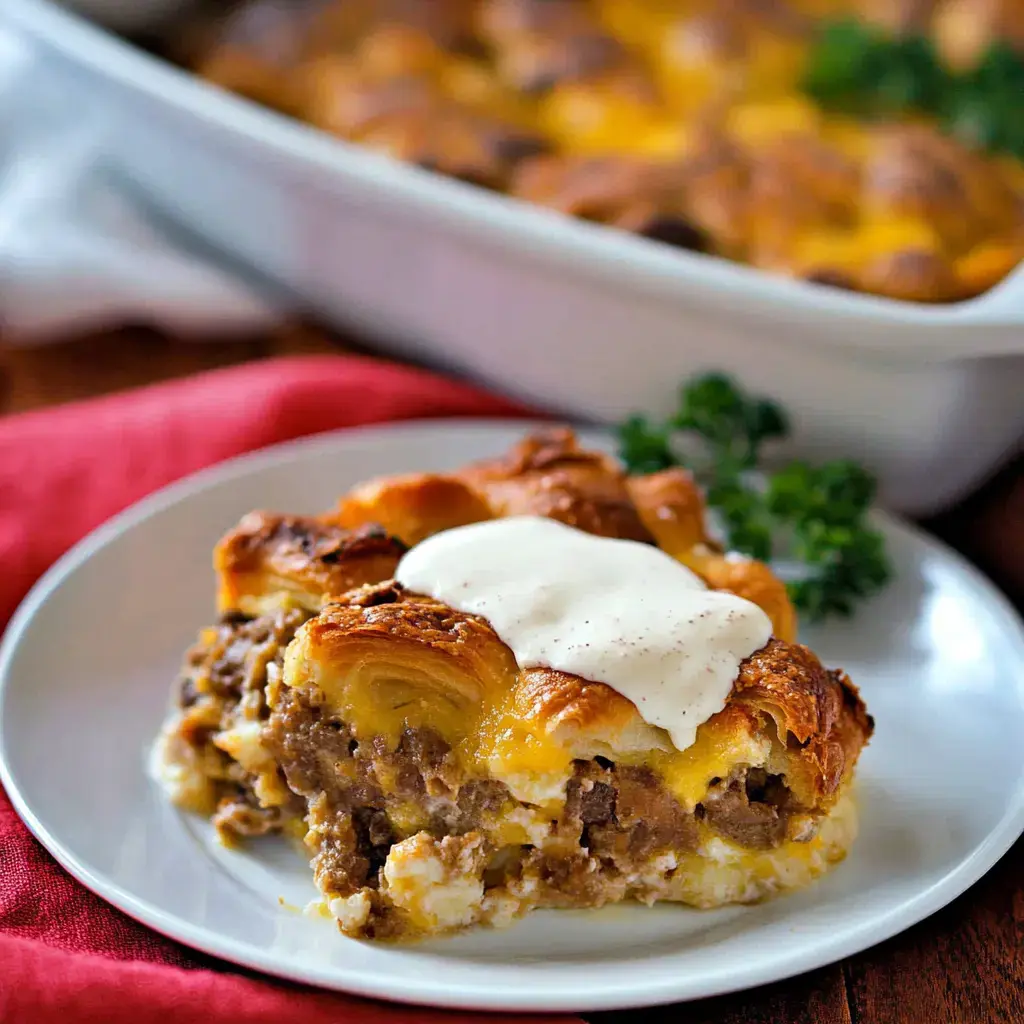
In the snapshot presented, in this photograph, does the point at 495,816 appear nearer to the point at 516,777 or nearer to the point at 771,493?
the point at 516,777

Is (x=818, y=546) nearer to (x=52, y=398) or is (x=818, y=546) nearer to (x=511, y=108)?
(x=511, y=108)

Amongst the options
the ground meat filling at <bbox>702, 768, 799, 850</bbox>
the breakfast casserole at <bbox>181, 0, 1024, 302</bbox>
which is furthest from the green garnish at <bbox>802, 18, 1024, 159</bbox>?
the ground meat filling at <bbox>702, 768, 799, 850</bbox>

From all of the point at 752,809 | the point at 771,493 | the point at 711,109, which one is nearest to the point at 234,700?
the point at 752,809

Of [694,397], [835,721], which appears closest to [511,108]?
[694,397]

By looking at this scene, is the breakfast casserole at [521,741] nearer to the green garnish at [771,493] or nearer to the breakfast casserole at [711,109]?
the green garnish at [771,493]

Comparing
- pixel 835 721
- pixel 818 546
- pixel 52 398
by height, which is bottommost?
pixel 52 398

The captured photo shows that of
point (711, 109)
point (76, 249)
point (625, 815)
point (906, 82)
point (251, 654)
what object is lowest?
point (76, 249)

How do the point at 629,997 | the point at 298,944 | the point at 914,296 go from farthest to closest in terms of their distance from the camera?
the point at 914,296
the point at 298,944
the point at 629,997
